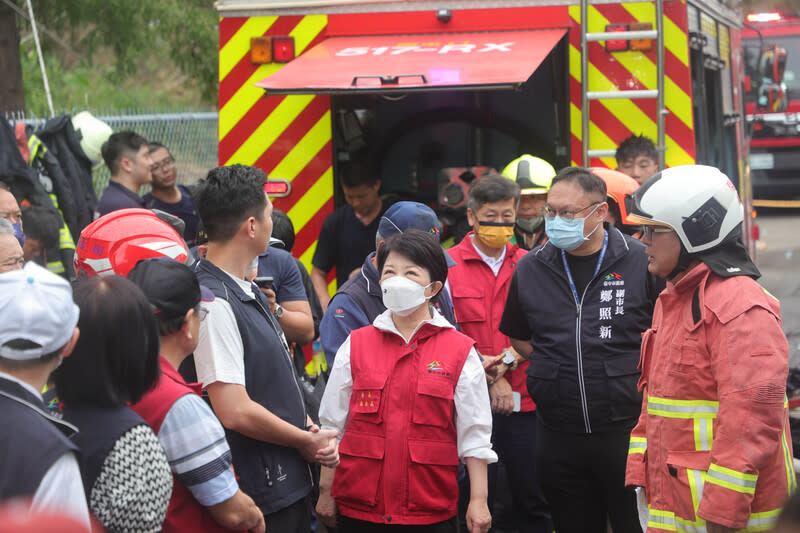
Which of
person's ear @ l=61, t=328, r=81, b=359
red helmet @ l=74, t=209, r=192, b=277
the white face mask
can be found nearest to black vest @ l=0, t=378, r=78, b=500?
person's ear @ l=61, t=328, r=81, b=359

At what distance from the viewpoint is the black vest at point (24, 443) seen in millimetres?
1831

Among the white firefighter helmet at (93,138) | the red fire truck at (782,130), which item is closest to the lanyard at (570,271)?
the white firefighter helmet at (93,138)

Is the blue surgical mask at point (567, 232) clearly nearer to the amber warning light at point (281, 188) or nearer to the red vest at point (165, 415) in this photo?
the red vest at point (165, 415)

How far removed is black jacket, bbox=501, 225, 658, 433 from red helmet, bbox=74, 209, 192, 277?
1.47m

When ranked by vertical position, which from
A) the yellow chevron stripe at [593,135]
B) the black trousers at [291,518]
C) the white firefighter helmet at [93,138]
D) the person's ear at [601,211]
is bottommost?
the black trousers at [291,518]

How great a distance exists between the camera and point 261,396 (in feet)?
9.56

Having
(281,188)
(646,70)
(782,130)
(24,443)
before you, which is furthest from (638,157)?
(782,130)

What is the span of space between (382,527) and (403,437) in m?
0.32

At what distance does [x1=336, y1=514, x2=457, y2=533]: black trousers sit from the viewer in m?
3.14

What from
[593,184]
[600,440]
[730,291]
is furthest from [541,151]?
[730,291]

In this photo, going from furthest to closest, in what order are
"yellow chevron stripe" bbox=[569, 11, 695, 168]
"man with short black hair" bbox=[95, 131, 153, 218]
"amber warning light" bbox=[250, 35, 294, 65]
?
"man with short black hair" bbox=[95, 131, 153, 218], "amber warning light" bbox=[250, 35, 294, 65], "yellow chevron stripe" bbox=[569, 11, 695, 168]

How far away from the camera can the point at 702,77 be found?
6168 mm

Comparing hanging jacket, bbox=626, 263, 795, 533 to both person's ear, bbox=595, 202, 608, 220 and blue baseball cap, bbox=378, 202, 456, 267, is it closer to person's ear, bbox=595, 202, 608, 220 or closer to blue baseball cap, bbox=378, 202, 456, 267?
person's ear, bbox=595, 202, 608, 220

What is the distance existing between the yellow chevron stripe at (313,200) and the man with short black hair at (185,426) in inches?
116
